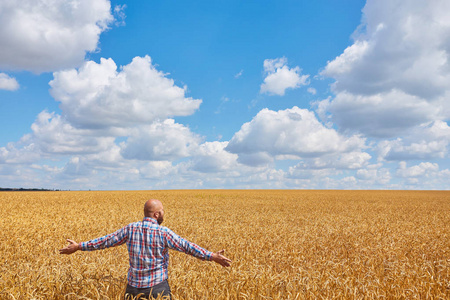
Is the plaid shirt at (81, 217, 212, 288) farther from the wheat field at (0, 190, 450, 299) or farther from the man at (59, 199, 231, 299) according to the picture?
the wheat field at (0, 190, 450, 299)

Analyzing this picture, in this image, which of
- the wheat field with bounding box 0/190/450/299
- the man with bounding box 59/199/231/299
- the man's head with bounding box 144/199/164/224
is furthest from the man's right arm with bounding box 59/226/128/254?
the wheat field with bounding box 0/190/450/299

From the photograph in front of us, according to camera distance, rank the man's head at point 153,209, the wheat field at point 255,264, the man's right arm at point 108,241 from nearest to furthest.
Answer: the man's head at point 153,209 → the man's right arm at point 108,241 → the wheat field at point 255,264

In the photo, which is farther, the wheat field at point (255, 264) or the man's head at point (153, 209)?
the wheat field at point (255, 264)

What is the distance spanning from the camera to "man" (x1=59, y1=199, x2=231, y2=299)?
4.38 meters

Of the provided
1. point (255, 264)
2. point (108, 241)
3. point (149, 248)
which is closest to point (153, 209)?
point (149, 248)

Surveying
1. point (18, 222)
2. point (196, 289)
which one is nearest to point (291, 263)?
point (196, 289)

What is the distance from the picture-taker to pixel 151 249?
174 inches

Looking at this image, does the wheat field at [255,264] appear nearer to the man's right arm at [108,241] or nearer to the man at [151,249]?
the man's right arm at [108,241]

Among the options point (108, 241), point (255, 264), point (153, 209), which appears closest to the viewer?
point (153, 209)

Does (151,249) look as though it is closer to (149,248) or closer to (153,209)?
(149,248)

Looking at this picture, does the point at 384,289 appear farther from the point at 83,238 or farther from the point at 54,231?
the point at 54,231

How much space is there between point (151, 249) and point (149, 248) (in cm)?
3

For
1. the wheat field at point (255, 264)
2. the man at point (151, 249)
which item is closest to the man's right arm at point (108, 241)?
the man at point (151, 249)

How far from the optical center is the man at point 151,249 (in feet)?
14.4
